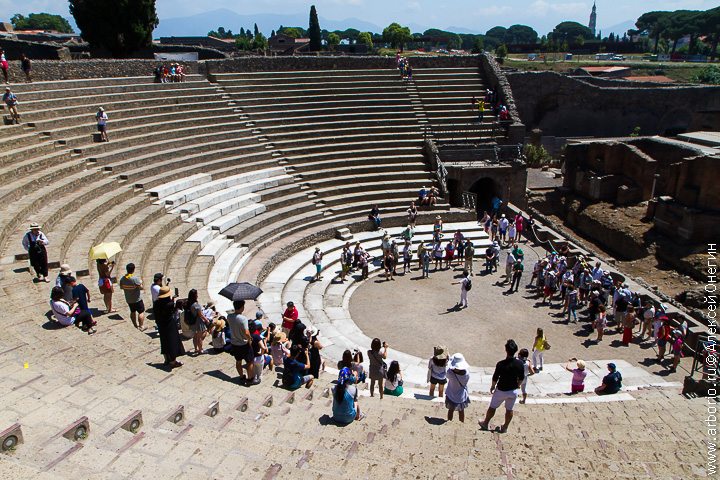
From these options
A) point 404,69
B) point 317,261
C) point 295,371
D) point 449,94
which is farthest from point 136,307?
point 404,69

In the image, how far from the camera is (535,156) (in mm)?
A: 33094

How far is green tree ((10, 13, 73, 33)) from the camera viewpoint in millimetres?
106525

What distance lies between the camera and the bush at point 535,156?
3303 cm

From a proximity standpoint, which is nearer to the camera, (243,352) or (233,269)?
(243,352)

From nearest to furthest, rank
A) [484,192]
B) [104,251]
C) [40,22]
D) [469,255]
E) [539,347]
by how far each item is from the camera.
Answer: [104,251] < [539,347] < [469,255] < [484,192] < [40,22]

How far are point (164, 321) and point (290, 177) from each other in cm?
1239

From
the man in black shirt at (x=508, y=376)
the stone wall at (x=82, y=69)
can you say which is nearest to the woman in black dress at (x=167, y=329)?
the man in black shirt at (x=508, y=376)

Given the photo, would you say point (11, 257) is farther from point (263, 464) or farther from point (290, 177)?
point (290, 177)

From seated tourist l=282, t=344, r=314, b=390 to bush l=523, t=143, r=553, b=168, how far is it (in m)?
27.6

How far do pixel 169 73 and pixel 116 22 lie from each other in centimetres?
801

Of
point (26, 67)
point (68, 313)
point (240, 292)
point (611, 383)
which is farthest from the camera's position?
point (26, 67)

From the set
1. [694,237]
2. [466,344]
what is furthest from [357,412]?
[694,237]

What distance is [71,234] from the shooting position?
36.0 ft

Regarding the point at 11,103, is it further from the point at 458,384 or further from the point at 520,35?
the point at 520,35
